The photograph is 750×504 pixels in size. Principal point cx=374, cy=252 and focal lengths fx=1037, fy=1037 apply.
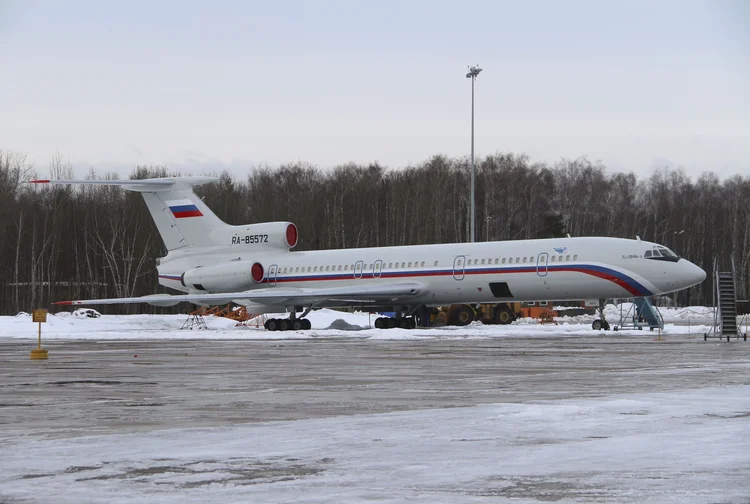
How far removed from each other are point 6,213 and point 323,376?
216ft

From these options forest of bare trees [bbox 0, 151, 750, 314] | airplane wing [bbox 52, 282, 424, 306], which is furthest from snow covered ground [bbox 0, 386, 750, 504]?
forest of bare trees [bbox 0, 151, 750, 314]

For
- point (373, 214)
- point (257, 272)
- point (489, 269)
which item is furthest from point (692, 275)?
point (373, 214)

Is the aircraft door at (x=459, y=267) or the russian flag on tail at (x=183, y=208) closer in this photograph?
the aircraft door at (x=459, y=267)

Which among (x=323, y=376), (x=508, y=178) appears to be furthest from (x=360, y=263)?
(x=508, y=178)

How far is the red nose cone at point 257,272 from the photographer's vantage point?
41031 millimetres

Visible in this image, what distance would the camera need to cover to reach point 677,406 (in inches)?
391

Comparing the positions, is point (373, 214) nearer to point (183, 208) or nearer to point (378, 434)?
point (183, 208)

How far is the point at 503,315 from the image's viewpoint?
4650cm

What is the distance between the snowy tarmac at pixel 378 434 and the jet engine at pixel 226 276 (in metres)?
24.2

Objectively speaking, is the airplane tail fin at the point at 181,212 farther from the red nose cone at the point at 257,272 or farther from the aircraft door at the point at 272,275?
the aircraft door at the point at 272,275

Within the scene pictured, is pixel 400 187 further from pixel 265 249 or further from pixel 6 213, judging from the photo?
pixel 265 249

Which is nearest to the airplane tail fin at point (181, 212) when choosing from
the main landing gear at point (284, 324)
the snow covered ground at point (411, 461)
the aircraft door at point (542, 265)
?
the main landing gear at point (284, 324)

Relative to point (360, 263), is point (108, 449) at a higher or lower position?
lower

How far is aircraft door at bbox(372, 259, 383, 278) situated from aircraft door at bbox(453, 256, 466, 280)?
11.0 ft
